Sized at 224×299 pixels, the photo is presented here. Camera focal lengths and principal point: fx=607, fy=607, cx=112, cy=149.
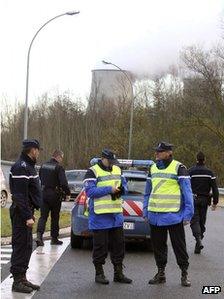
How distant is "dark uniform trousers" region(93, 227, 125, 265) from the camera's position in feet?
26.1

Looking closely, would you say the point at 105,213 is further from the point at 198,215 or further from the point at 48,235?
the point at 48,235

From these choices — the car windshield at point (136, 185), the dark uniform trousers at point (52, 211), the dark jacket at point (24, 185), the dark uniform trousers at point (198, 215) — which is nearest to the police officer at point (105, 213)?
the dark jacket at point (24, 185)

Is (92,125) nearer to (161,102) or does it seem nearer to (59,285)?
(161,102)

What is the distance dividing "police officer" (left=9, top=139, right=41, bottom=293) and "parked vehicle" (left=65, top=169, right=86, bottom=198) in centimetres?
1769

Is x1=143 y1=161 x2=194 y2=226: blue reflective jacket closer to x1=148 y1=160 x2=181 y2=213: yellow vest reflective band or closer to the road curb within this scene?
x1=148 y1=160 x2=181 y2=213: yellow vest reflective band

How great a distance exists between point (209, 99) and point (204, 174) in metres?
29.8

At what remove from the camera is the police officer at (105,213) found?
7965mm

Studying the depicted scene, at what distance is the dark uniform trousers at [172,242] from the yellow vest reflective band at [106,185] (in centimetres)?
58

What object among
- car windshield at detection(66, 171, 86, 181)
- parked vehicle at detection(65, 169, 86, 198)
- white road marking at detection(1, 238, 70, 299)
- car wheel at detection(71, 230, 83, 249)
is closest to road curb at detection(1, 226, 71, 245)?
white road marking at detection(1, 238, 70, 299)

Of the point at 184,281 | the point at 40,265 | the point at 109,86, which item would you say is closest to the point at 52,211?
the point at 40,265

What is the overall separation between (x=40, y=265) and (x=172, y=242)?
90.9 inches

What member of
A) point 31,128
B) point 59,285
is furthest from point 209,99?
point 59,285

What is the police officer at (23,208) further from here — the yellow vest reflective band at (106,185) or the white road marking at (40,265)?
the yellow vest reflective band at (106,185)

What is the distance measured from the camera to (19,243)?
24.2ft
